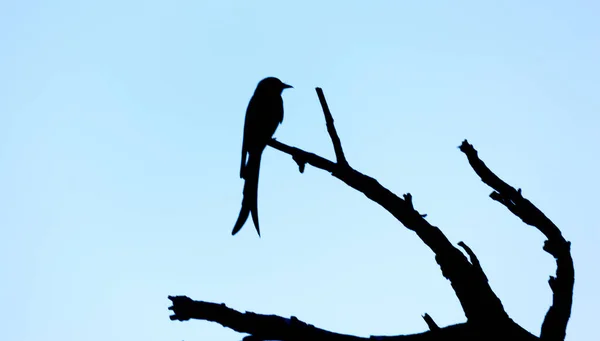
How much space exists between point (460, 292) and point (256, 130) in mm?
3338

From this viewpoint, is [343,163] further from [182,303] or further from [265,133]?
[265,133]

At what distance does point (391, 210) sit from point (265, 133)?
273cm

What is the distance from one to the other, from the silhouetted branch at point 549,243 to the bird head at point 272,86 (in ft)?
13.6

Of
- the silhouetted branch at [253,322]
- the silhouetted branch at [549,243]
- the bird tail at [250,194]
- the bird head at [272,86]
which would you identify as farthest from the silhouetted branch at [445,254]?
the bird head at [272,86]

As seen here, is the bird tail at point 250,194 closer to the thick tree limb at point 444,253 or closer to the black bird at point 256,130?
the black bird at point 256,130

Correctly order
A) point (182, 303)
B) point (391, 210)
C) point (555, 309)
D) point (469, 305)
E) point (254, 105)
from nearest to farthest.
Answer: point (182, 303)
point (555, 309)
point (469, 305)
point (391, 210)
point (254, 105)

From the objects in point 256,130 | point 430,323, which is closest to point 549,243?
point 430,323

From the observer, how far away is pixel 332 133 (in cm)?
413

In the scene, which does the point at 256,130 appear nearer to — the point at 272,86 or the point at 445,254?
the point at 272,86

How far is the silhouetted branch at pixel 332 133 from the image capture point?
3.98 m

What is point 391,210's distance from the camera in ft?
12.2

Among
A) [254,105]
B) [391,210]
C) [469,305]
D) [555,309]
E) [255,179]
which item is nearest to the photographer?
[555,309]

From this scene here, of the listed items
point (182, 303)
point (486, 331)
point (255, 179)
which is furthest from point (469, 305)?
point (255, 179)

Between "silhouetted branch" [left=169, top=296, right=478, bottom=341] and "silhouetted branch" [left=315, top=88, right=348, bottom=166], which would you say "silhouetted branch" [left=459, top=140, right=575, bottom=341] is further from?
"silhouetted branch" [left=169, top=296, right=478, bottom=341]
